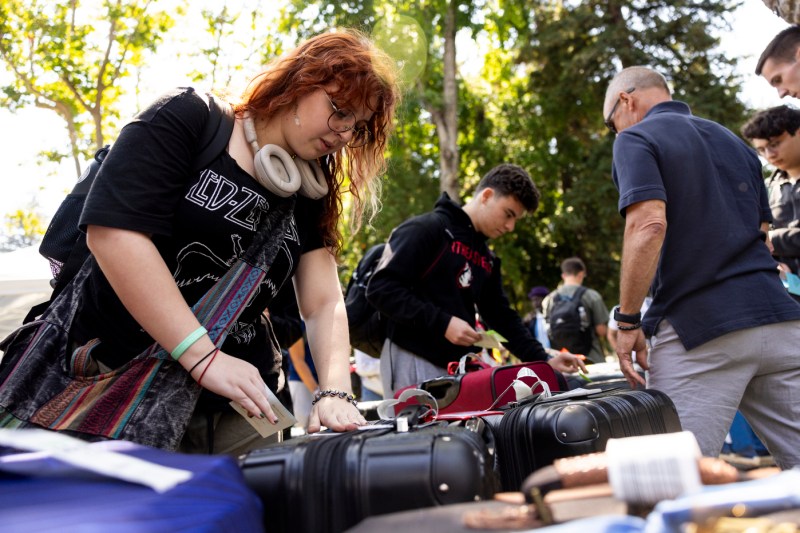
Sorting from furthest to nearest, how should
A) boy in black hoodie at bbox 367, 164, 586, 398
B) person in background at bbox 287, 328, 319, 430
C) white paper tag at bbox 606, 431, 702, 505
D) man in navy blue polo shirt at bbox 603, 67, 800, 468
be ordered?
person in background at bbox 287, 328, 319, 430 < boy in black hoodie at bbox 367, 164, 586, 398 < man in navy blue polo shirt at bbox 603, 67, 800, 468 < white paper tag at bbox 606, 431, 702, 505

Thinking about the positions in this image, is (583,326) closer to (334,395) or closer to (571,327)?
(571,327)

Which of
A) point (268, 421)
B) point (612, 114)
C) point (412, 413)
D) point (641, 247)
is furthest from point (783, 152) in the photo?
point (268, 421)

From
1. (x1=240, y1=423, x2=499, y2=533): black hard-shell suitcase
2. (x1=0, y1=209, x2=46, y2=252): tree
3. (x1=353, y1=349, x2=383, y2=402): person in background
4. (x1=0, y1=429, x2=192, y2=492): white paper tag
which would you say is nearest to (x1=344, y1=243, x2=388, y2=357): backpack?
(x1=353, y1=349, x2=383, y2=402): person in background

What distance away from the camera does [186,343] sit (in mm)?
1634

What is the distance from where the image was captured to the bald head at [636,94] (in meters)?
3.37

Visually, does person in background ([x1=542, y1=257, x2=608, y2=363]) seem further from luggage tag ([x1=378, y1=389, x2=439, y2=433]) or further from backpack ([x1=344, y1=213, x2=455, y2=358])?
luggage tag ([x1=378, y1=389, x2=439, y2=433])

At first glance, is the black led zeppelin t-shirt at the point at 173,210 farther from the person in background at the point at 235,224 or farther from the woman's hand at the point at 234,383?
the woman's hand at the point at 234,383

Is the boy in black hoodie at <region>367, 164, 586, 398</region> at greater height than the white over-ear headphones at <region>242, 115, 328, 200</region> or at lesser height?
lesser

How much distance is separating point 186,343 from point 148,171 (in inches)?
15.7

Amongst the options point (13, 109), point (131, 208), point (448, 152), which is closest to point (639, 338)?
point (131, 208)

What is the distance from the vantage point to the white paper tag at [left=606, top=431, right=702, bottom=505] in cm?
90

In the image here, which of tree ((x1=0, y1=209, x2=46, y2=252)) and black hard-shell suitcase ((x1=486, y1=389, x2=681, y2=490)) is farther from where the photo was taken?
tree ((x1=0, y1=209, x2=46, y2=252))

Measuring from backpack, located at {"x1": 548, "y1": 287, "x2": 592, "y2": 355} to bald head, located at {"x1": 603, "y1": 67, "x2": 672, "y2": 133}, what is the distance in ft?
16.6

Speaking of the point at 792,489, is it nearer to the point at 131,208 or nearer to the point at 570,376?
the point at 131,208
